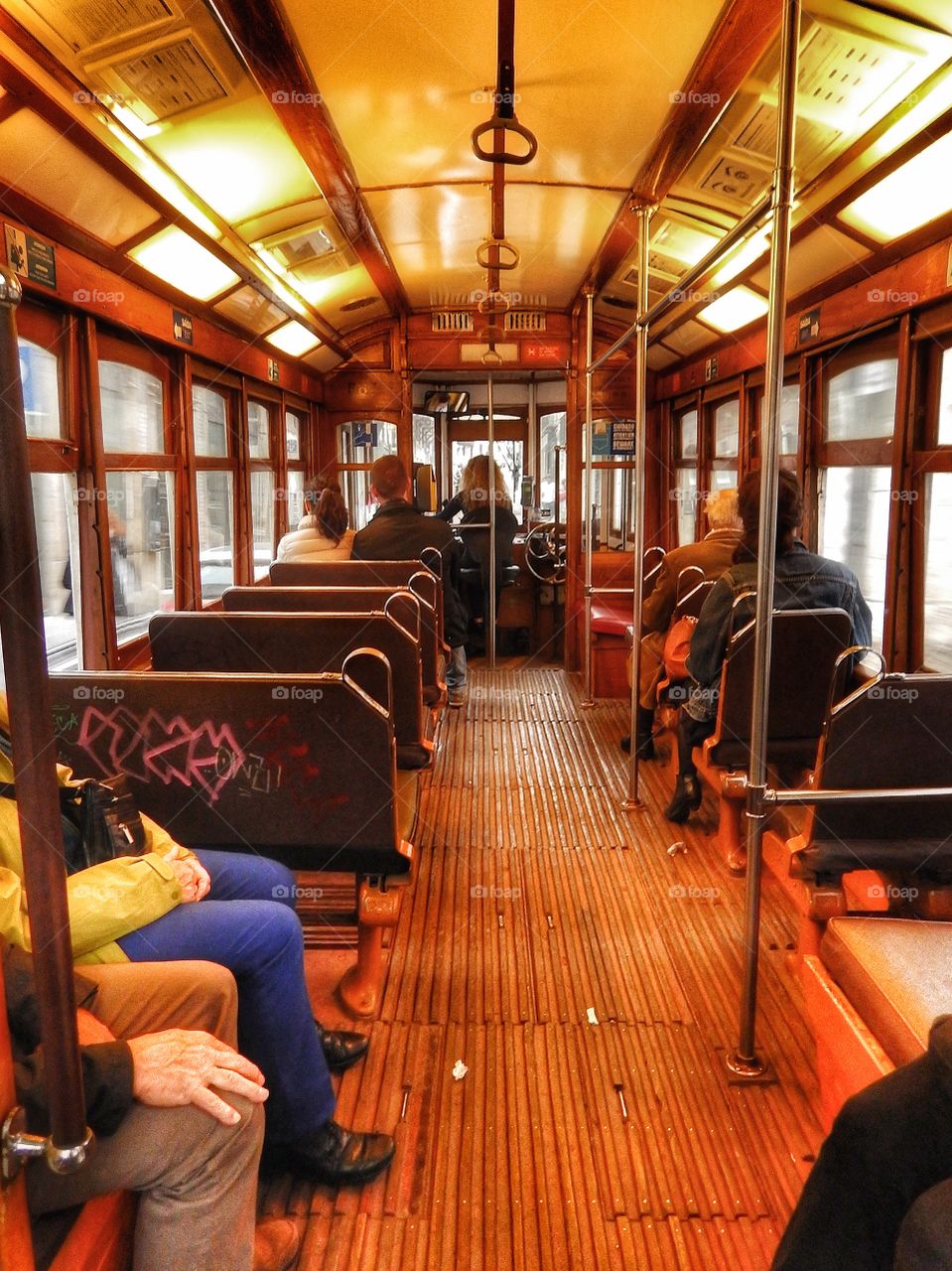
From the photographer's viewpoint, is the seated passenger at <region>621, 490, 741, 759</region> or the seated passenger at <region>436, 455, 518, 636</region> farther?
the seated passenger at <region>436, 455, 518, 636</region>

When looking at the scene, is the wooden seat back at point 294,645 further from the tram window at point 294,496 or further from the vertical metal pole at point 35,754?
the tram window at point 294,496

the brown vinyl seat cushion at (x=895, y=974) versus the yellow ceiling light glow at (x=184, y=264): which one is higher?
the yellow ceiling light glow at (x=184, y=264)

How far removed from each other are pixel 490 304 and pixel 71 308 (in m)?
2.24

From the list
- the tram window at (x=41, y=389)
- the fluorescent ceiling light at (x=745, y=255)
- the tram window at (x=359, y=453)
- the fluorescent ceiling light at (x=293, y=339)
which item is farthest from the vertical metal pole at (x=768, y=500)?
the tram window at (x=359, y=453)

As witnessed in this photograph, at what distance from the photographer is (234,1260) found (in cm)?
128

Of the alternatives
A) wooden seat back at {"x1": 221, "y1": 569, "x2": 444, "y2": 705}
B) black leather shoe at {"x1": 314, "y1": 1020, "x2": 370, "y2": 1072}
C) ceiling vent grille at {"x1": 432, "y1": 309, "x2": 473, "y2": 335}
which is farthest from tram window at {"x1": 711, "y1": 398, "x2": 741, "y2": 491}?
black leather shoe at {"x1": 314, "y1": 1020, "x2": 370, "y2": 1072}

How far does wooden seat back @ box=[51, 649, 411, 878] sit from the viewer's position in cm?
218

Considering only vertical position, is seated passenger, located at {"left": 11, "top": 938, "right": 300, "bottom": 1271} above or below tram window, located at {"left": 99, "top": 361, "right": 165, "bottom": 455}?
below

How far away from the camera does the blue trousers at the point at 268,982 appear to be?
1605 mm

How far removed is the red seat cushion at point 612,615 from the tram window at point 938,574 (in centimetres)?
224

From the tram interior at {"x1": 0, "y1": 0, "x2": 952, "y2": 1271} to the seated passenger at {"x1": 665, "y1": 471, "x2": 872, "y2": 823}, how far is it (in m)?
0.14

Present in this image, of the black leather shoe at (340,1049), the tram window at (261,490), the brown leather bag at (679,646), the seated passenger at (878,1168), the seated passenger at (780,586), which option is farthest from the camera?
the tram window at (261,490)

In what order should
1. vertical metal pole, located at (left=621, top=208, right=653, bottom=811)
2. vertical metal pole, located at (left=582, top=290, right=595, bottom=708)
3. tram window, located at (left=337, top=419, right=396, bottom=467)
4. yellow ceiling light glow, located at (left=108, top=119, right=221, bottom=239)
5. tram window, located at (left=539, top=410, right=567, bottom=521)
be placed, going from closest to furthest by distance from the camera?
yellow ceiling light glow, located at (left=108, top=119, right=221, bottom=239), vertical metal pole, located at (left=621, top=208, right=653, bottom=811), vertical metal pole, located at (left=582, top=290, right=595, bottom=708), tram window, located at (left=337, top=419, right=396, bottom=467), tram window, located at (left=539, top=410, right=567, bottom=521)

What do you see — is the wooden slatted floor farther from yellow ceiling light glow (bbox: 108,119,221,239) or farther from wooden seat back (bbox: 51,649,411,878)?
yellow ceiling light glow (bbox: 108,119,221,239)
